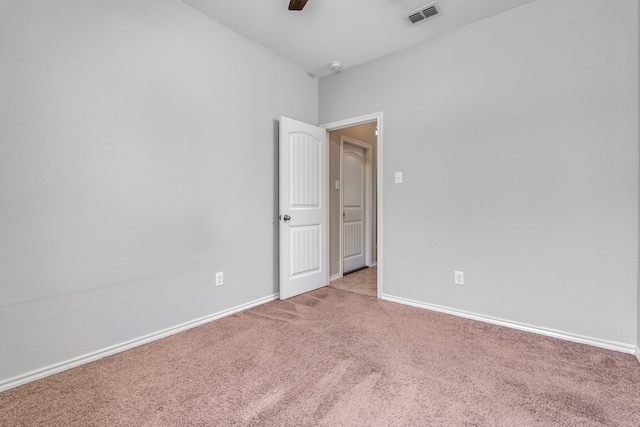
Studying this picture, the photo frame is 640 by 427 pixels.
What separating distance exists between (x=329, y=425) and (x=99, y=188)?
1.94m

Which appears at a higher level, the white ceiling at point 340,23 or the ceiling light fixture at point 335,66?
the white ceiling at point 340,23

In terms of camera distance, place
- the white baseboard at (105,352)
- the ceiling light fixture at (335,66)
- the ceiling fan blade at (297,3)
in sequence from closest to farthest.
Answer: the white baseboard at (105,352)
the ceiling fan blade at (297,3)
the ceiling light fixture at (335,66)

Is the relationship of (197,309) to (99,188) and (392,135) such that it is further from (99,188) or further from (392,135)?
(392,135)

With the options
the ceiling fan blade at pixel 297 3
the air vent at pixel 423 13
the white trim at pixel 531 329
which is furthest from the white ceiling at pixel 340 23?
the white trim at pixel 531 329

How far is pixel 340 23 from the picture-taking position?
247 cm

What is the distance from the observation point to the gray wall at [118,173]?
1573 millimetres

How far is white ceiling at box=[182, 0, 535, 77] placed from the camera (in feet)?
7.38

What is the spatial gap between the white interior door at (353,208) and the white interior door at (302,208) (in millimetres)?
795

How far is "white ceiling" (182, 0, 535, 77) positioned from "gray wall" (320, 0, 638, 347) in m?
0.16

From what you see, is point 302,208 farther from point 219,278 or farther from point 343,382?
point 343,382

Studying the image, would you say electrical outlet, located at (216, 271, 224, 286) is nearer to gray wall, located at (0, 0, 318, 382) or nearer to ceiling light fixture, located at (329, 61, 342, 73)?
gray wall, located at (0, 0, 318, 382)

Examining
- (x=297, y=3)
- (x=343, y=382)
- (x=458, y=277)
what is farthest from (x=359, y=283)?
(x=297, y=3)

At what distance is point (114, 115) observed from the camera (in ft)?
6.22

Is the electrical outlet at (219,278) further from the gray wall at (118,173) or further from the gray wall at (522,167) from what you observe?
the gray wall at (522,167)
